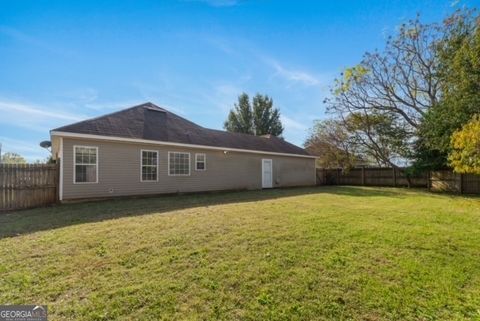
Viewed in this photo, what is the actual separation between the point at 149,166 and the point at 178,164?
1.52 meters

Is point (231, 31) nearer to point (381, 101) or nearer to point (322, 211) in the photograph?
point (322, 211)

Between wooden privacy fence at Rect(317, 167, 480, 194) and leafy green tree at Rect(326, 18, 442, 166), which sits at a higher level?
leafy green tree at Rect(326, 18, 442, 166)

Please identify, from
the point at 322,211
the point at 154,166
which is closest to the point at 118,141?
the point at 154,166

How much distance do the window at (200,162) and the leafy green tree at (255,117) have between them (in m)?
23.4

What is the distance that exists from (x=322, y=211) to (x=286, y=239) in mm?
3199

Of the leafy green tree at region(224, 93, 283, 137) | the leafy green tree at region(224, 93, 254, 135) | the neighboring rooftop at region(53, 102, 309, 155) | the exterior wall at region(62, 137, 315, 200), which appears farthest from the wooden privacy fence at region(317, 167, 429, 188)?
the leafy green tree at region(224, 93, 254, 135)

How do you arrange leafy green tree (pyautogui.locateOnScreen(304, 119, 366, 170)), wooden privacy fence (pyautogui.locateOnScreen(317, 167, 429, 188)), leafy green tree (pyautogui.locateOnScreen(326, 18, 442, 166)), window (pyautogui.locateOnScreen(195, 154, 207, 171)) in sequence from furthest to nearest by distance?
leafy green tree (pyautogui.locateOnScreen(304, 119, 366, 170)), wooden privacy fence (pyautogui.locateOnScreen(317, 167, 429, 188)), leafy green tree (pyautogui.locateOnScreen(326, 18, 442, 166)), window (pyautogui.locateOnScreen(195, 154, 207, 171))

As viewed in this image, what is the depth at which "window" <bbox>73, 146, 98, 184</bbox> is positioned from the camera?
10197 millimetres

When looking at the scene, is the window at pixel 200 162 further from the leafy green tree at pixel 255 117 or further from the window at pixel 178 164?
the leafy green tree at pixel 255 117

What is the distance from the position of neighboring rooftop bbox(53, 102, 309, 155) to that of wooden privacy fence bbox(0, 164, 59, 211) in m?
1.60

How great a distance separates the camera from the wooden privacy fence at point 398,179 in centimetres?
1559

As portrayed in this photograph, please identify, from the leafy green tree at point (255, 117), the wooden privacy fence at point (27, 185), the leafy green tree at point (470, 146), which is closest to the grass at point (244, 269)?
the leafy green tree at point (470, 146)

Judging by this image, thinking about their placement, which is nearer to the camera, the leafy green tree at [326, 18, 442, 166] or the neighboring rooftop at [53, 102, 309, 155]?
the neighboring rooftop at [53, 102, 309, 155]

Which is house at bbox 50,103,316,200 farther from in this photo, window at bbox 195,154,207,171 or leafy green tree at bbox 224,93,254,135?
leafy green tree at bbox 224,93,254,135
